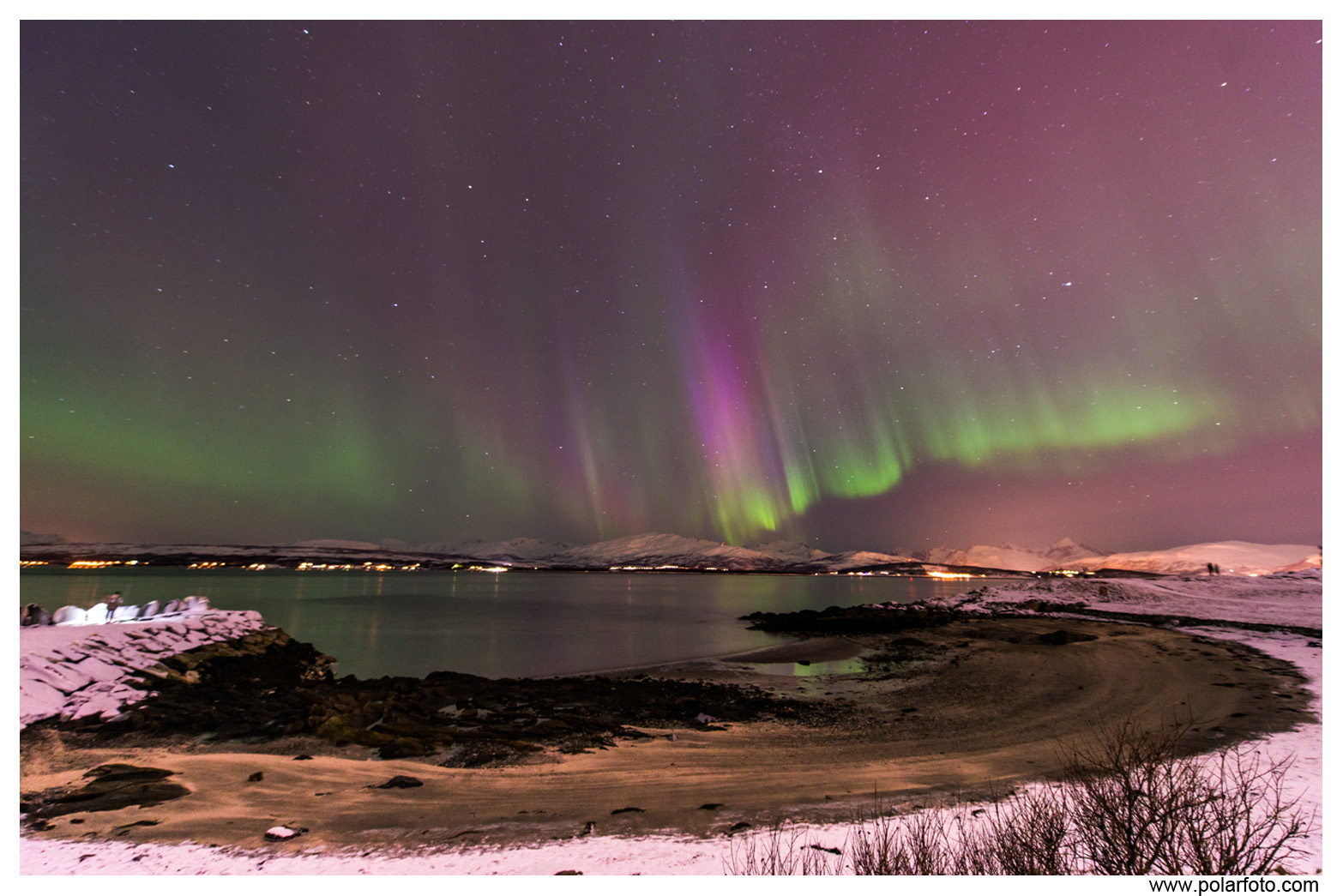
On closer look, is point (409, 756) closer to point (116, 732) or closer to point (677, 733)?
point (677, 733)

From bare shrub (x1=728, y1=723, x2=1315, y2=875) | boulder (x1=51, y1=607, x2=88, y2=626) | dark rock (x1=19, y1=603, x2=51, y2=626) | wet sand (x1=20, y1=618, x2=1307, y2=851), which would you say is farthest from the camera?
boulder (x1=51, y1=607, x2=88, y2=626)

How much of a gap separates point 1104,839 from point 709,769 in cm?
696

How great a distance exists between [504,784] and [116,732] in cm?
979

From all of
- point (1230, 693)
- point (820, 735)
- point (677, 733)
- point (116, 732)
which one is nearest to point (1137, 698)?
point (1230, 693)

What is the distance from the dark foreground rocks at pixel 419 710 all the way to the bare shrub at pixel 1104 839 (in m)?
7.41

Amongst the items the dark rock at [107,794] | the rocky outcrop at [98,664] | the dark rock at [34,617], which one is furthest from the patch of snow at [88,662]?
the dark rock at [107,794]

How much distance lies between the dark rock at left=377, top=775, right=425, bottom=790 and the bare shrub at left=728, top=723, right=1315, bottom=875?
5.88m

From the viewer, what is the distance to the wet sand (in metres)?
7.85

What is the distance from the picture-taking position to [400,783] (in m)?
9.91

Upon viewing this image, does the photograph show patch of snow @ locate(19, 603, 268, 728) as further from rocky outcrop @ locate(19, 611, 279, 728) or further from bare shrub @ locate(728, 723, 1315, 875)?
bare shrub @ locate(728, 723, 1315, 875)

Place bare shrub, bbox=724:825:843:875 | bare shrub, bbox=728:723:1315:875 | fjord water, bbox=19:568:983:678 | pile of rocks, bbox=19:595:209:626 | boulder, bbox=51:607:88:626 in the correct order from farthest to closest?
fjord water, bbox=19:568:983:678, boulder, bbox=51:607:88:626, pile of rocks, bbox=19:595:209:626, bare shrub, bbox=724:825:843:875, bare shrub, bbox=728:723:1315:875
